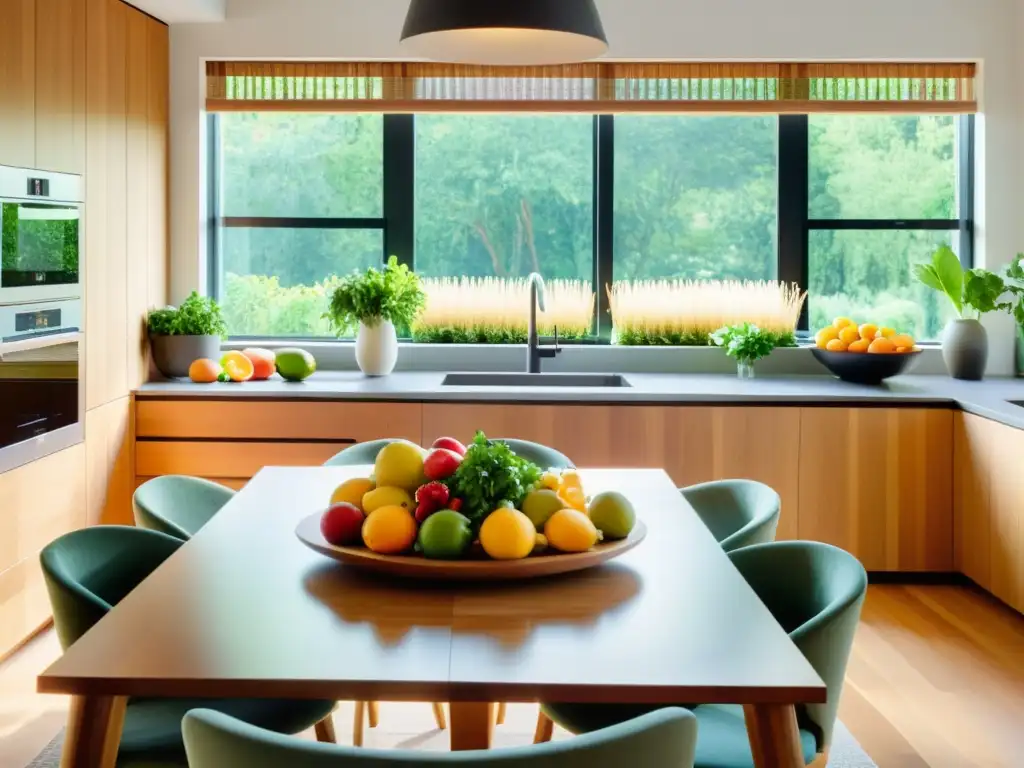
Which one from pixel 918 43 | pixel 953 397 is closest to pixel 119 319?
pixel 953 397

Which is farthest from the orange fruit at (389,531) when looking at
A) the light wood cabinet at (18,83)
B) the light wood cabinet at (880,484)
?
the light wood cabinet at (880,484)

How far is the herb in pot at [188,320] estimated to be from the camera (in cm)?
503

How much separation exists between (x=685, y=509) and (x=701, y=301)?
2756mm

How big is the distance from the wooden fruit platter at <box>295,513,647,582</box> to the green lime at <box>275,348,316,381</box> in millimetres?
2763

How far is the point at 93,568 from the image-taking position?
2.61m

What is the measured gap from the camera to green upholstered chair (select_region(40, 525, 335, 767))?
2.23 metres

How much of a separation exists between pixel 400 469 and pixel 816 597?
89 centimetres

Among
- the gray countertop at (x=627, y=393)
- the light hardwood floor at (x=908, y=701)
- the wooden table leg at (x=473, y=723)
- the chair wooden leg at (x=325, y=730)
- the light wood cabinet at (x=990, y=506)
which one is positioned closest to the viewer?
the wooden table leg at (x=473, y=723)

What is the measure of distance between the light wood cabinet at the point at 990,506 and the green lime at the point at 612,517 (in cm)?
226

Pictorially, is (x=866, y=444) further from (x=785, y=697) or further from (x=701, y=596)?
(x=785, y=697)

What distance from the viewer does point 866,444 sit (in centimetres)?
476

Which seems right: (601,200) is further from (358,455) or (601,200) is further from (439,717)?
(439,717)

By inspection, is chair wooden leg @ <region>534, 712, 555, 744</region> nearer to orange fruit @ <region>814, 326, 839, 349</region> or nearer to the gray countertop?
the gray countertop

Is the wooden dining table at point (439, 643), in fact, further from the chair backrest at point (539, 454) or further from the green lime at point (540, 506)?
the chair backrest at point (539, 454)
